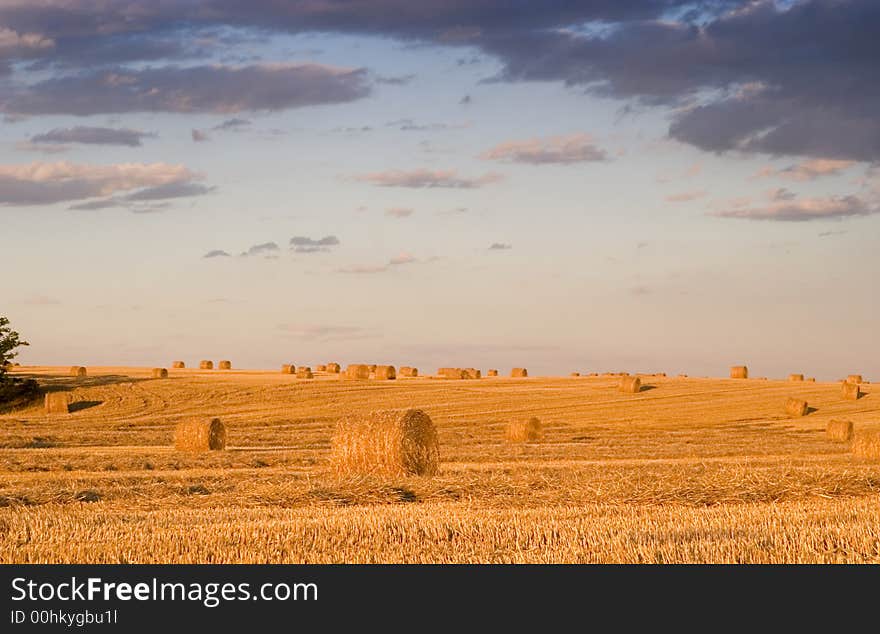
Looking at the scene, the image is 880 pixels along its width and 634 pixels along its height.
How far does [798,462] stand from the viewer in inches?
940

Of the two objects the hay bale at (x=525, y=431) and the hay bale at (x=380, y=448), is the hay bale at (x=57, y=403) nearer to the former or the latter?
the hay bale at (x=525, y=431)

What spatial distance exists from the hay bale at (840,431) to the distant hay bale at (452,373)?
26.7 metres

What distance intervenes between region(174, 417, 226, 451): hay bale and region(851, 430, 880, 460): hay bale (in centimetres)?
1477

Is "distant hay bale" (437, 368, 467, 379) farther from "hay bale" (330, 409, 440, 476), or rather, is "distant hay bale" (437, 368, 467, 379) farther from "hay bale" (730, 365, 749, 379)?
"hay bale" (330, 409, 440, 476)

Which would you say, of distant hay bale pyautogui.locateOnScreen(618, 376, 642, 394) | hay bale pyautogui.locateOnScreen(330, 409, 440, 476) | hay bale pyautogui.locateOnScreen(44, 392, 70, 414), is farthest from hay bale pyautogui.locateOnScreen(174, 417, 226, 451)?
distant hay bale pyautogui.locateOnScreen(618, 376, 642, 394)

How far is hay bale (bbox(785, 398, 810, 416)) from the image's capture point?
140 ft

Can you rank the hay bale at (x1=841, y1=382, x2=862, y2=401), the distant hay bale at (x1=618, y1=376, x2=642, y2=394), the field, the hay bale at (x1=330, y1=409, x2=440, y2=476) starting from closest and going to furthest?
the field
the hay bale at (x1=330, y1=409, x2=440, y2=476)
the hay bale at (x1=841, y1=382, x2=862, y2=401)
the distant hay bale at (x1=618, y1=376, x2=642, y2=394)

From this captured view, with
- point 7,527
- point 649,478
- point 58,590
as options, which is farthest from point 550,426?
point 58,590

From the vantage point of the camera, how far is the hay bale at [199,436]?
27.3 meters

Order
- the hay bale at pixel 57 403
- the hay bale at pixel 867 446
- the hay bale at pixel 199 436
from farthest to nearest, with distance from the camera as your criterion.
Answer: the hay bale at pixel 57 403
the hay bale at pixel 199 436
the hay bale at pixel 867 446

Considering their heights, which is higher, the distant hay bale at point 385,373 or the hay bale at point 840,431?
the distant hay bale at point 385,373

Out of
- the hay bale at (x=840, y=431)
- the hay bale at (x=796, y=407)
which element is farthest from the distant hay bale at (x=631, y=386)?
A: the hay bale at (x=840, y=431)

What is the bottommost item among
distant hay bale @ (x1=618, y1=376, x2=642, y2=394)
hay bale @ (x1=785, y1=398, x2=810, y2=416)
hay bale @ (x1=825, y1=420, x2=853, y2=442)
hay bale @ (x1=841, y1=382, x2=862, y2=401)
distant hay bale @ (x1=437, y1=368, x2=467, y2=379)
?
hay bale @ (x1=825, y1=420, x2=853, y2=442)

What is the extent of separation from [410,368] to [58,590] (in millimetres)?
54489
